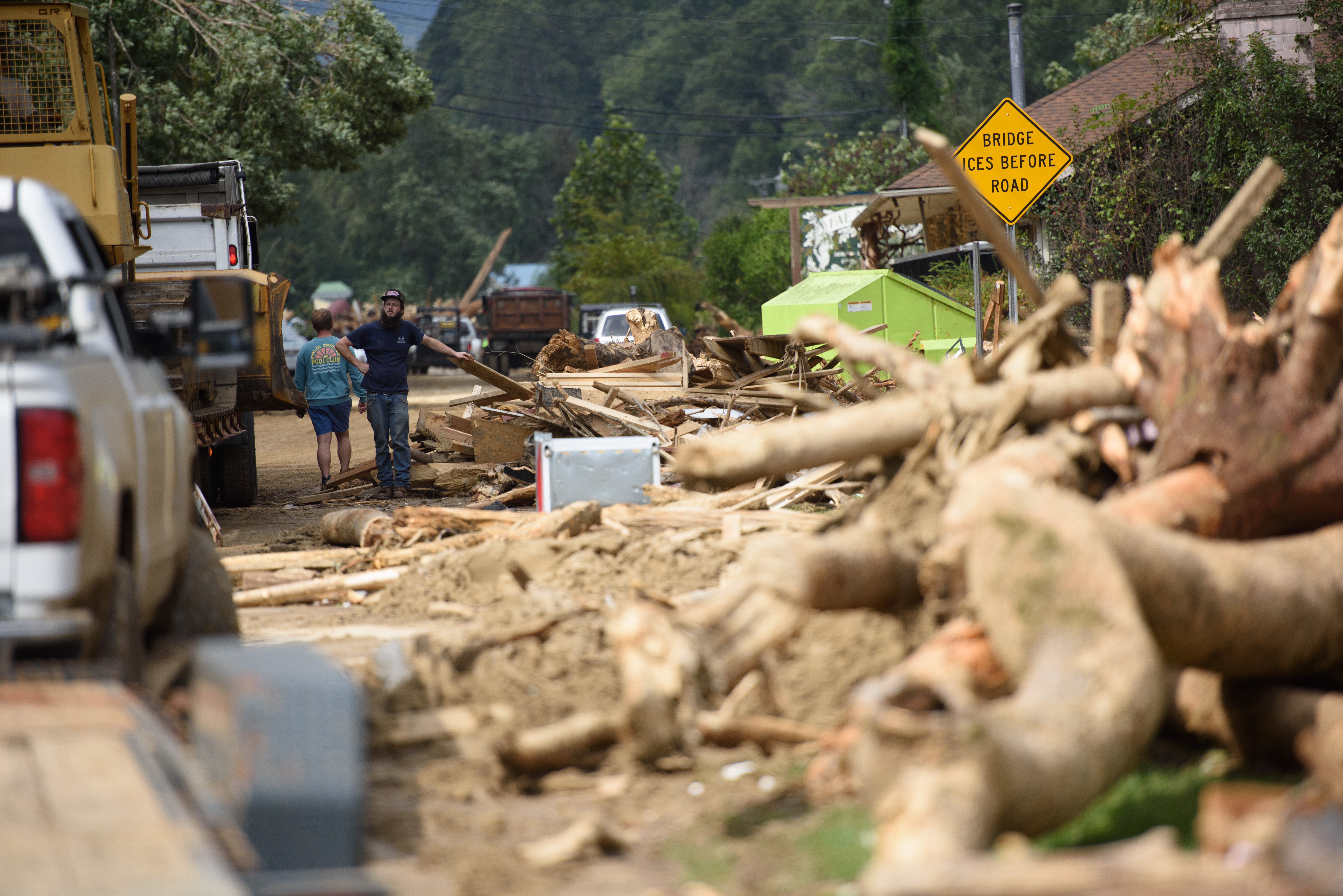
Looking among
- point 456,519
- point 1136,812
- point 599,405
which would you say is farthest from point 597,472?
point 1136,812

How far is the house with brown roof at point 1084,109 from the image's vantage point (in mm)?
20828

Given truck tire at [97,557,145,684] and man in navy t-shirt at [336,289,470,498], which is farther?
man in navy t-shirt at [336,289,470,498]

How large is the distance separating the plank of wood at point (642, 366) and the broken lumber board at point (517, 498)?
12.1ft

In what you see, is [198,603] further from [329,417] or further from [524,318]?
[524,318]

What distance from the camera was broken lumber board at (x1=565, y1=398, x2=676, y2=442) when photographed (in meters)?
13.5

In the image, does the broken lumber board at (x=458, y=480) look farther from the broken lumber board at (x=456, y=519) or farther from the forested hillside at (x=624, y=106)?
the forested hillside at (x=624, y=106)

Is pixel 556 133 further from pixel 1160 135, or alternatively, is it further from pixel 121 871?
pixel 121 871

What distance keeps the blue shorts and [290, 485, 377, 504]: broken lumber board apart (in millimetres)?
976

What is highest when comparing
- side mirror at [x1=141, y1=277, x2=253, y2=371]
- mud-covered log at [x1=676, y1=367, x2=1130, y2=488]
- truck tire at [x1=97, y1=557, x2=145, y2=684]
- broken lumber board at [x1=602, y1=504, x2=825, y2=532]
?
side mirror at [x1=141, y1=277, x2=253, y2=371]

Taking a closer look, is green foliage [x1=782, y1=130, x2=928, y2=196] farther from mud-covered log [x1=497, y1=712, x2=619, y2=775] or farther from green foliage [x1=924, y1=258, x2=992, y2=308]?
mud-covered log [x1=497, y1=712, x2=619, y2=775]

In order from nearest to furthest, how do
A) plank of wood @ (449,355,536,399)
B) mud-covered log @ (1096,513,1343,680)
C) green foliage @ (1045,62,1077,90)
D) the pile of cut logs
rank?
mud-covered log @ (1096,513,1343,680) → the pile of cut logs → plank of wood @ (449,355,536,399) → green foliage @ (1045,62,1077,90)

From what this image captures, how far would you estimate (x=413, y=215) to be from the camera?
3804 inches

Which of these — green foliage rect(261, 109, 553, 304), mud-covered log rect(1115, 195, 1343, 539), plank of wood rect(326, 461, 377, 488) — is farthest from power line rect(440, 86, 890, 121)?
mud-covered log rect(1115, 195, 1343, 539)

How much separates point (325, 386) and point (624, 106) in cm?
10885
